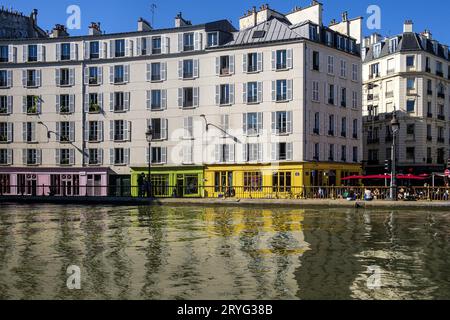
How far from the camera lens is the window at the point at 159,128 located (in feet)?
168

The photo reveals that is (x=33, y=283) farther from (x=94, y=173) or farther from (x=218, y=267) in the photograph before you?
(x=94, y=173)

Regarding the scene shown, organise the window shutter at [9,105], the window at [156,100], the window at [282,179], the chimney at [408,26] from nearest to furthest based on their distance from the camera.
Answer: the window at [282,179] → the window at [156,100] → the window shutter at [9,105] → the chimney at [408,26]

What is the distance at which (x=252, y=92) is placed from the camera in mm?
48281

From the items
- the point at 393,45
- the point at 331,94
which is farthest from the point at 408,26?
the point at 331,94

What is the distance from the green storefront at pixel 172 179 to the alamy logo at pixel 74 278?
36412 mm

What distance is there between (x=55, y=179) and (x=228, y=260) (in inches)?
1731

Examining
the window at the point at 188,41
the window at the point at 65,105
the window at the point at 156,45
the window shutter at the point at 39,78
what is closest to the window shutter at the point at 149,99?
the window at the point at 156,45

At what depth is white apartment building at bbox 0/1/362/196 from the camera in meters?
47.4

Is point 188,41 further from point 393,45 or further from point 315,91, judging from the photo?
point 393,45

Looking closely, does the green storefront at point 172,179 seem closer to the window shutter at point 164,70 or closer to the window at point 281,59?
the window shutter at point 164,70

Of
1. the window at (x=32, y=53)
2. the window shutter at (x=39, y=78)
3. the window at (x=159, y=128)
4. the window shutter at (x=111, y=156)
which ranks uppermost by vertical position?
the window at (x=32, y=53)
